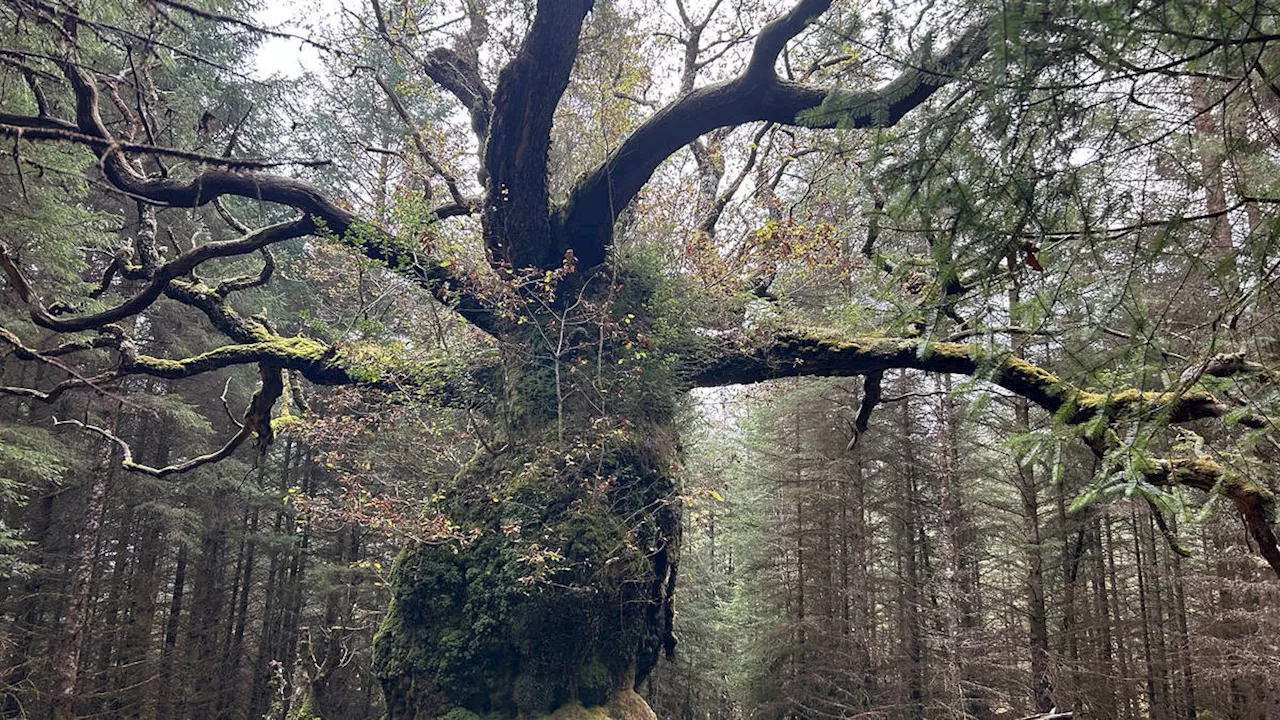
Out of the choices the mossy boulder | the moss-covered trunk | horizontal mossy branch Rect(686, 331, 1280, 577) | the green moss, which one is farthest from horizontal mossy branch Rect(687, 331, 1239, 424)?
the green moss

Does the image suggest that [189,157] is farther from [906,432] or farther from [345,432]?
[906,432]

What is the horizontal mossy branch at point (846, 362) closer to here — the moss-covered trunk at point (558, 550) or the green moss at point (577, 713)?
the moss-covered trunk at point (558, 550)

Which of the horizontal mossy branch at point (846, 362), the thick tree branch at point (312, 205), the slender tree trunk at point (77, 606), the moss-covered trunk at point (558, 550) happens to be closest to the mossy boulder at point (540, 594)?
the moss-covered trunk at point (558, 550)

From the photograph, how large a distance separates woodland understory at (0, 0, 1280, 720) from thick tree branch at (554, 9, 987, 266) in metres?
0.03

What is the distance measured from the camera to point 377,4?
5938mm

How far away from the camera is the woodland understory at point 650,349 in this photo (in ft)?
7.27

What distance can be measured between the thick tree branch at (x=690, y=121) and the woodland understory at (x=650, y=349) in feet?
0.11

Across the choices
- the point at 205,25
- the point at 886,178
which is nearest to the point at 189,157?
the point at 886,178

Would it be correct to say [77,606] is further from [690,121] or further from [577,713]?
[690,121]

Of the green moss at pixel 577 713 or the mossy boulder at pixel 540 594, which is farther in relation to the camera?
the mossy boulder at pixel 540 594

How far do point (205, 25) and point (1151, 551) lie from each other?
1676cm

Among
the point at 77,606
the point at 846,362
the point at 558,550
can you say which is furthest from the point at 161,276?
the point at 846,362

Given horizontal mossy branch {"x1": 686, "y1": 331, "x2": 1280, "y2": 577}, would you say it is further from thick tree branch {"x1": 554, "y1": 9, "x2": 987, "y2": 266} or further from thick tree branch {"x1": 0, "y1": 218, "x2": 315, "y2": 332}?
thick tree branch {"x1": 0, "y1": 218, "x2": 315, "y2": 332}

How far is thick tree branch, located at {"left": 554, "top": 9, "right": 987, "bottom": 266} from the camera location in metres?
4.66
